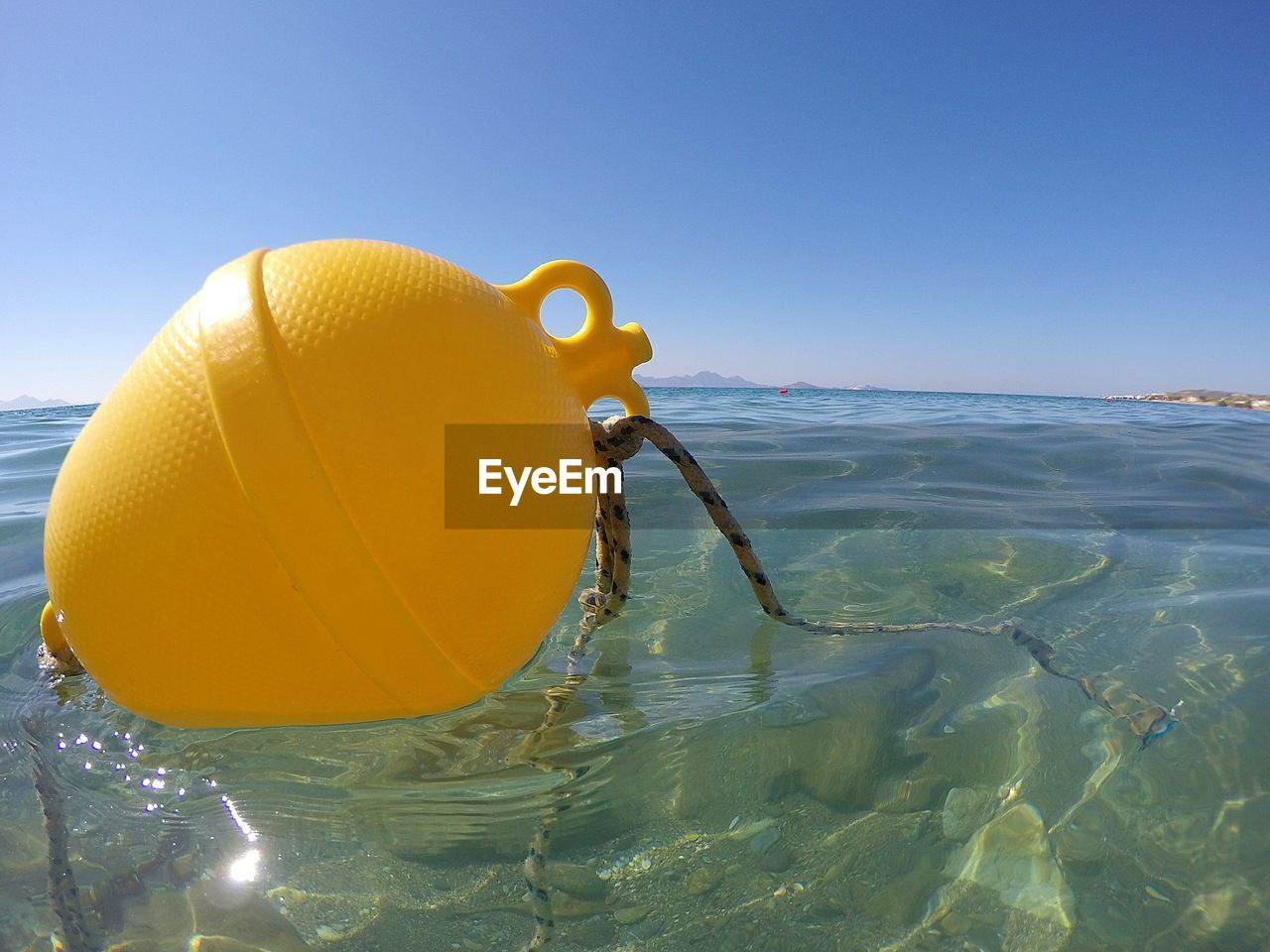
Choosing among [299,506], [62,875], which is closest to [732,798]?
[299,506]

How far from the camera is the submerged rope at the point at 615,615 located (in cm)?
159

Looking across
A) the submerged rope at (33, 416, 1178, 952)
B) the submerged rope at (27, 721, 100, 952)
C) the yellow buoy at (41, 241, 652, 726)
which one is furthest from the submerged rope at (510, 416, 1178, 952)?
the submerged rope at (27, 721, 100, 952)

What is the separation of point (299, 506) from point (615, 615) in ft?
3.96

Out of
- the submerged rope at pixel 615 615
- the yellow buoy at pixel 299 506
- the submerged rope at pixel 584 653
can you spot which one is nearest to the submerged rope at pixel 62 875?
the submerged rope at pixel 584 653

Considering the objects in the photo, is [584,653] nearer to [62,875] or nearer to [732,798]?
[732,798]

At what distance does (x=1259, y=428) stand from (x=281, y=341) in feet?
39.4

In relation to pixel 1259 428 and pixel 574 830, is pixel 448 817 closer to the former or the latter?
pixel 574 830

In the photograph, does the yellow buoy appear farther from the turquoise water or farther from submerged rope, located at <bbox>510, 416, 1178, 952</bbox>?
submerged rope, located at <bbox>510, 416, 1178, 952</bbox>

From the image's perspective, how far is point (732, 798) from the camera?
1531 mm

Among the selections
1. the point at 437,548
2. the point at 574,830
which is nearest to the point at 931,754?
the point at 574,830

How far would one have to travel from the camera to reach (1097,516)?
387cm

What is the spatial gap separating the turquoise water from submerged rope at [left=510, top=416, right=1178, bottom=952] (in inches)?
1.4

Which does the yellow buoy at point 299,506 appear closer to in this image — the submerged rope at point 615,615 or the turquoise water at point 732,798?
the turquoise water at point 732,798

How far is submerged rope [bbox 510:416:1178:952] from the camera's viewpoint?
1592 mm
